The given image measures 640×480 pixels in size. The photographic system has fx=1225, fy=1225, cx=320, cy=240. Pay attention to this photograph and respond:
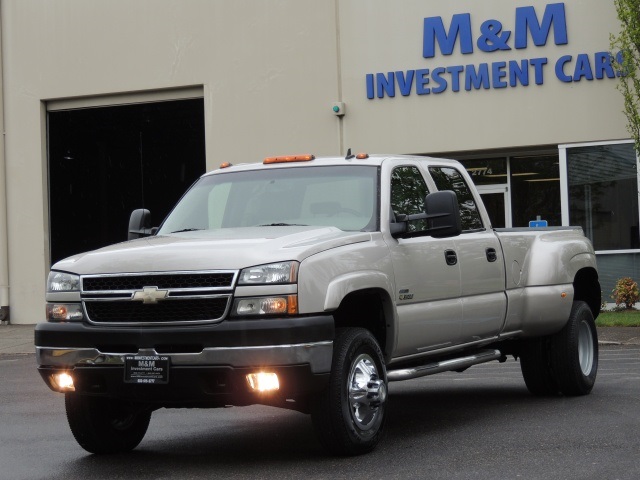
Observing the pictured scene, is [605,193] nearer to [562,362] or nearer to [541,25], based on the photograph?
[541,25]

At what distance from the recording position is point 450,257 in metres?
9.06

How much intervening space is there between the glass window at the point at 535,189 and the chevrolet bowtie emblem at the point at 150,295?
1638 cm

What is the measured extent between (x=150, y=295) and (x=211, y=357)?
56cm

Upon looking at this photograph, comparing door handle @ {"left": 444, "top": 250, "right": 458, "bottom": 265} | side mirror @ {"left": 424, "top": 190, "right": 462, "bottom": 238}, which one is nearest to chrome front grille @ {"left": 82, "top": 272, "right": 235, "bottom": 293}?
side mirror @ {"left": 424, "top": 190, "right": 462, "bottom": 238}

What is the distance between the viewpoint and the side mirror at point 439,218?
8383mm

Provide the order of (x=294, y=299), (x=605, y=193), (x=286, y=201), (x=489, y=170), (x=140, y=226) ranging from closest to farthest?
(x=294, y=299)
(x=286, y=201)
(x=140, y=226)
(x=605, y=193)
(x=489, y=170)

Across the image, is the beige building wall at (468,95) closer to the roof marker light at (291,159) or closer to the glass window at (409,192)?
the glass window at (409,192)

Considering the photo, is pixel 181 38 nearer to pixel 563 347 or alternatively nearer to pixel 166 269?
pixel 563 347

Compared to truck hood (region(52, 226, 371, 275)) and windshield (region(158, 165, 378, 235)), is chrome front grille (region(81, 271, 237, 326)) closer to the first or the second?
truck hood (region(52, 226, 371, 275))

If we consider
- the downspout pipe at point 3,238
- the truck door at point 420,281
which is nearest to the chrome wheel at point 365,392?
the truck door at point 420,281

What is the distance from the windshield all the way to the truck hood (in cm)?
43

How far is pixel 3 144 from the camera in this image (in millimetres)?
26422

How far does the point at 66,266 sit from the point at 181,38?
17.7 metres

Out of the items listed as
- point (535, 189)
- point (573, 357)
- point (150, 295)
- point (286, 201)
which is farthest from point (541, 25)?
point (150, 295)
